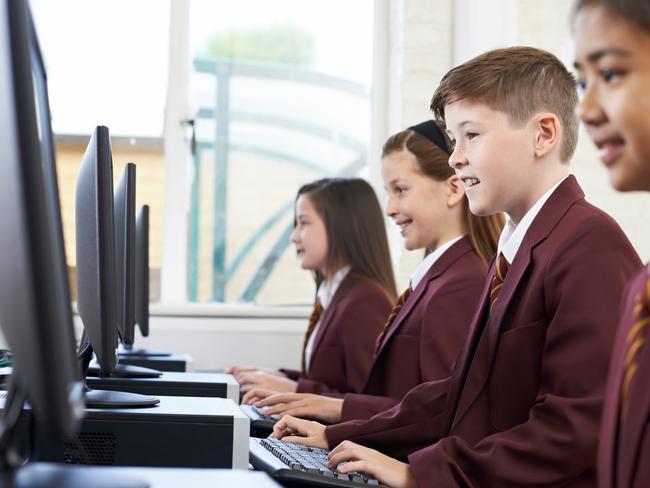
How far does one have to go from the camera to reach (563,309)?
4.27 feet

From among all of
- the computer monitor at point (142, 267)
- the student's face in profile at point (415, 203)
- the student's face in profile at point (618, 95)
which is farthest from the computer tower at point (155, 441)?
the computer monitor at point (142, 267)

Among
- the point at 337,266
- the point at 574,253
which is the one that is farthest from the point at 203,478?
the point at 337,266

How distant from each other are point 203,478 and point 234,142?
129 inches

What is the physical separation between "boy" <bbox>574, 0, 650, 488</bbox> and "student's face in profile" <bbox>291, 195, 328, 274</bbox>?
2.18 m

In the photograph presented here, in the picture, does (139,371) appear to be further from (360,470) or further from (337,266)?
(337,266)

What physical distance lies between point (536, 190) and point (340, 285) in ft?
4.74

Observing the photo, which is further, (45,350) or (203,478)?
(203,478)

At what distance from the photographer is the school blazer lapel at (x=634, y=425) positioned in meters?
0.89

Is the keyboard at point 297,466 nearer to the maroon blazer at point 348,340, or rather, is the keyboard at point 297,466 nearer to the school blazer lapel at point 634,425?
the school blazer lapel at point 634,425

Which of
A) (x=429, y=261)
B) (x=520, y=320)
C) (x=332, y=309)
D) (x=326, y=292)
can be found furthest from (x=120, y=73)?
(x=520, y=320)

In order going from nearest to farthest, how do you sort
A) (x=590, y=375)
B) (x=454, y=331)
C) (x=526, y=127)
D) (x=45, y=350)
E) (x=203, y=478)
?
(x=45, y=350), (x=203, y=478), (x=590, y=375), (x=526, y=127), (x=454, y=331)

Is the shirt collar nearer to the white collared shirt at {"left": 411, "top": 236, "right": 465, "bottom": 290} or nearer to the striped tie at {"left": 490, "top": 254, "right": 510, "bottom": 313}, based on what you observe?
the white collared shirt at {"left": 411, "top": 236, "right": 465, "bottom": 290}

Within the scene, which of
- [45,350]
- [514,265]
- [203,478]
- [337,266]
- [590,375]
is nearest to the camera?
[45,350]

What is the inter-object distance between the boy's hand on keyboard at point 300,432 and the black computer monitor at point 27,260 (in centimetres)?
93
